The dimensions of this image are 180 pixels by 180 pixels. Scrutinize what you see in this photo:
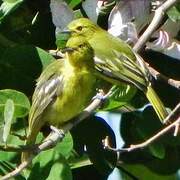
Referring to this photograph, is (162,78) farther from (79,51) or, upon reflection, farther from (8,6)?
(8,6)

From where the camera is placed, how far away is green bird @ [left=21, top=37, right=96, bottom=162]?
147 cm

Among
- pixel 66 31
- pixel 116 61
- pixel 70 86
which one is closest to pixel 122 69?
pixel 116 61

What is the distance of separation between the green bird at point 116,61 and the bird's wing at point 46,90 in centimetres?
8

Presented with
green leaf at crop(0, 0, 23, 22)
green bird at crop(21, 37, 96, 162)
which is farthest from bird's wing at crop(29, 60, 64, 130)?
green leaf at crop(0, 0, 23, 22)

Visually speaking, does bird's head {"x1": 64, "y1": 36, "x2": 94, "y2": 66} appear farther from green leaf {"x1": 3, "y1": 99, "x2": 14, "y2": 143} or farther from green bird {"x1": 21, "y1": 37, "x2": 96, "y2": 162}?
green leaf {"x1": 3, "y1": 99, "x2": 14, "y2": 143}

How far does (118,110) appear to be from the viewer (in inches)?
56.8

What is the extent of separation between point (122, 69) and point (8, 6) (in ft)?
1.30

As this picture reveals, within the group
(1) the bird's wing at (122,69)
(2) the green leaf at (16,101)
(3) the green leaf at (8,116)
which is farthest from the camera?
(1) the bird's wing at (122,69)

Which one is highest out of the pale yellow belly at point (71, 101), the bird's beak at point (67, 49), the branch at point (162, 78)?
the bird's beak at point (67, 49)

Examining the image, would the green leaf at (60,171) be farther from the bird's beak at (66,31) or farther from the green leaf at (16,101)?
the bird's beak at (66,31)

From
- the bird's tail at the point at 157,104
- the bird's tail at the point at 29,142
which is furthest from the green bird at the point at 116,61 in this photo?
the bird's tail at the point at 29,142

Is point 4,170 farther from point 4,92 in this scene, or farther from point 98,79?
point 98,79

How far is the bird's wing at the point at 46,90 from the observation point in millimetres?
1356

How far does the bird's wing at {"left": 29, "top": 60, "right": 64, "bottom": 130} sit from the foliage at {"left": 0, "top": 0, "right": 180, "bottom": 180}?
0.07 ft
